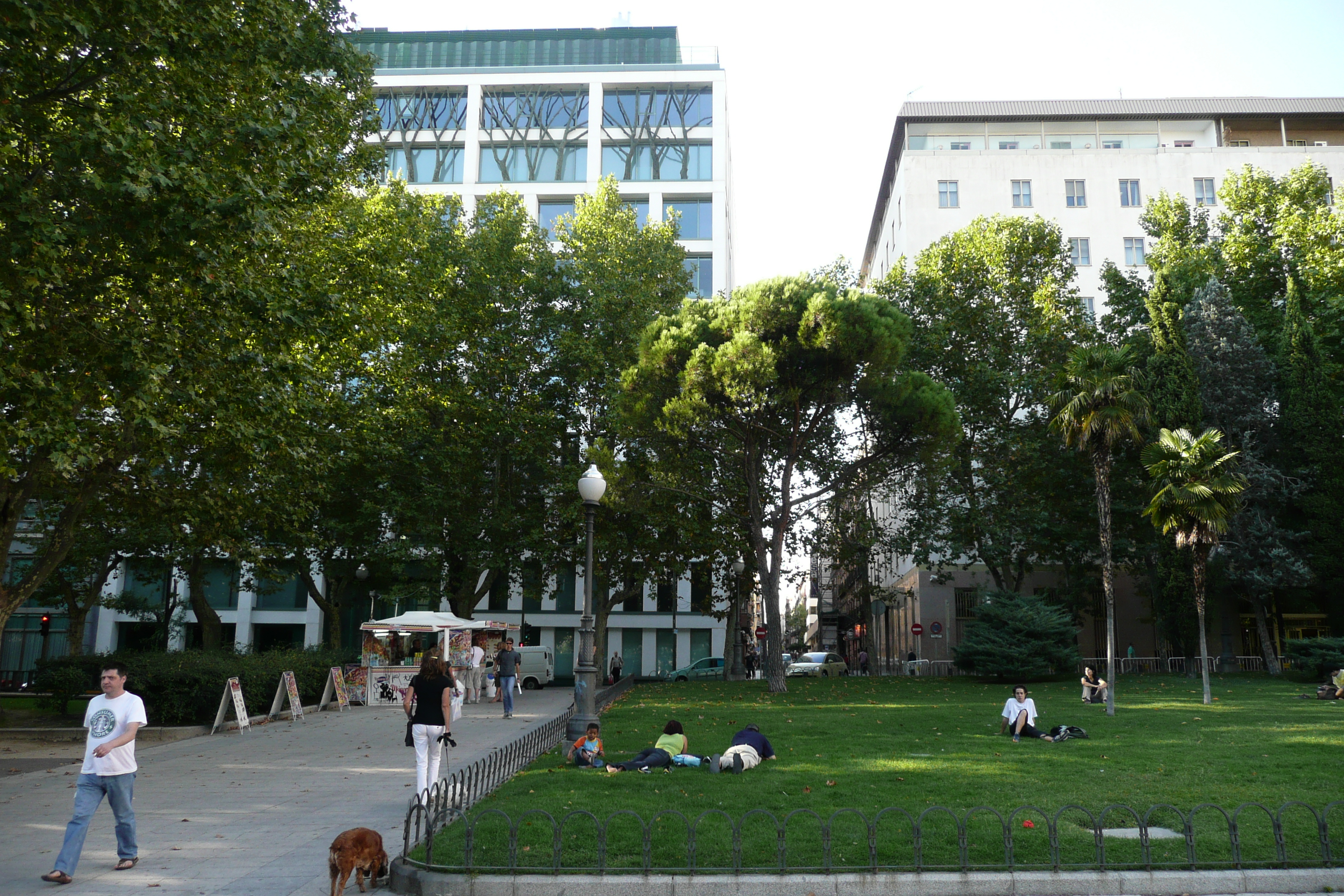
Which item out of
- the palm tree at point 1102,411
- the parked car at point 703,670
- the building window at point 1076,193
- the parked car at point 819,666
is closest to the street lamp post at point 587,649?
the palm tree at point 1102,411

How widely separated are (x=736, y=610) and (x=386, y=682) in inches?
622

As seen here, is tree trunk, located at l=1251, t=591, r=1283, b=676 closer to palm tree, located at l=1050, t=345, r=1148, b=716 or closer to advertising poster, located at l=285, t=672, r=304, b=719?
palm tree, located at l=1050, t=345, r=1148, b=716

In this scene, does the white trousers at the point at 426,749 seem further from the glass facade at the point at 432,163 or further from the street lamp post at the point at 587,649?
the glass facade at the point at 432,163

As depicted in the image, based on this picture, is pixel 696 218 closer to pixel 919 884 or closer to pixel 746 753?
pixel 746 753

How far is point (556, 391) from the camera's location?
3462 centimetres

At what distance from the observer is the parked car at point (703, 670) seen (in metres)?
43.5

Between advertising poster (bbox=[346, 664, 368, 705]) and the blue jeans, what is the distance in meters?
18.8

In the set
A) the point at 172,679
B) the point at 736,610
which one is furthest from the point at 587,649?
the point at 736,610

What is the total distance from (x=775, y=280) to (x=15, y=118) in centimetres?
1734

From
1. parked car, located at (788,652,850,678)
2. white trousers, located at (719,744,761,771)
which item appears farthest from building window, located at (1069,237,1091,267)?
white trousers, located at (719,744,761,771)

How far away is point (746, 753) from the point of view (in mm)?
11938

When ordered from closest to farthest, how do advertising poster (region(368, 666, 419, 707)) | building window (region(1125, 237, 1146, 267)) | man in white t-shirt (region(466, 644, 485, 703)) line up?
advertising poster (region(368, 666, 419, 707)) → man in white t-shirt (region(466, 644, 485, 703)) → building window (region(1125, 237, 1146, 267))

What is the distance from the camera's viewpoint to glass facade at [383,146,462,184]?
2106 inches

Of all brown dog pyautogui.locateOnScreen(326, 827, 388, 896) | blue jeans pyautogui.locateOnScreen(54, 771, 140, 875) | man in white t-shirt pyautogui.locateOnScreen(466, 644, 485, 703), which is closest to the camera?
brown dog pyautogui.locateOnScreen(326, 827, 388, 896)
